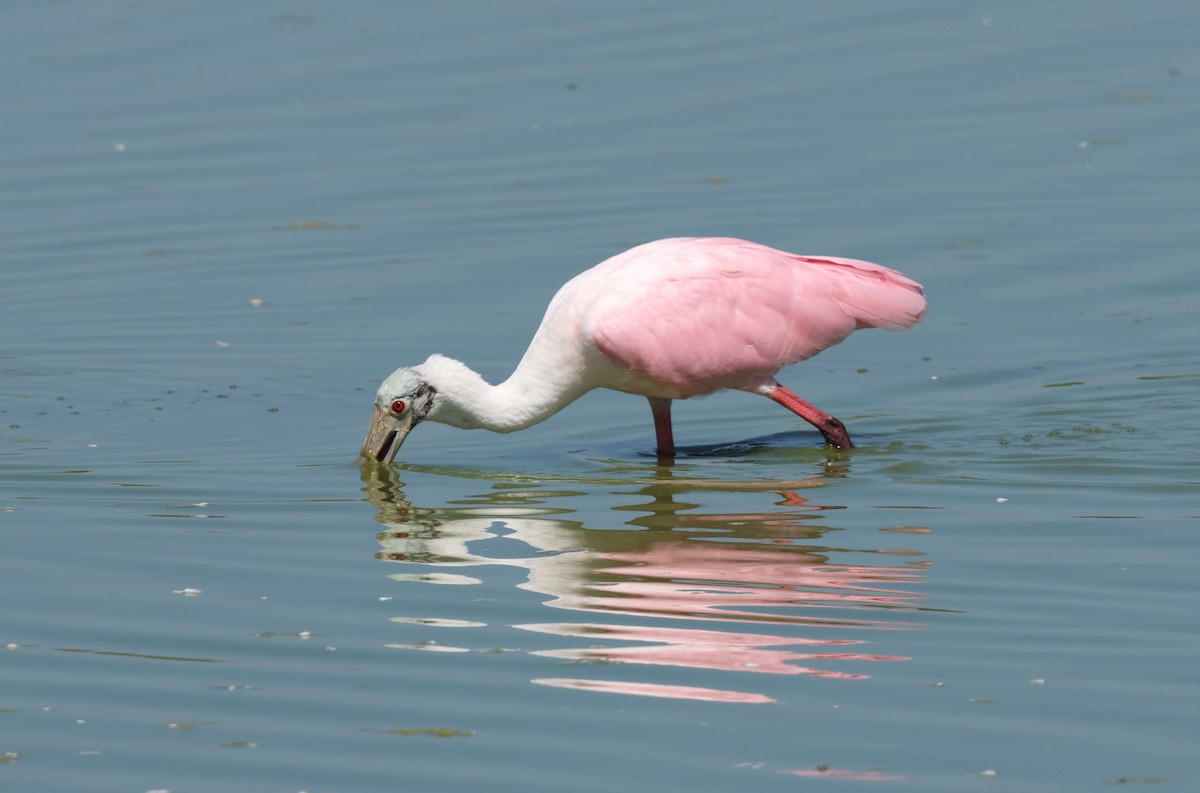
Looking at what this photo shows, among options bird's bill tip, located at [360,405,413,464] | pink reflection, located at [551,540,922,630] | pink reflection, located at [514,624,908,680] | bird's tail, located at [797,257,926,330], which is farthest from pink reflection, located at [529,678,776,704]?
bird's tail, located at [797,257,926,330]

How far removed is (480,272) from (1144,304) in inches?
184

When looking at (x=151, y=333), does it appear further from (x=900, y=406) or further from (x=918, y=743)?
(x=918, y=743)

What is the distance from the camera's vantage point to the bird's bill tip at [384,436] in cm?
1147

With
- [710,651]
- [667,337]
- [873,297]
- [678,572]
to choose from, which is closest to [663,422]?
[667,337]

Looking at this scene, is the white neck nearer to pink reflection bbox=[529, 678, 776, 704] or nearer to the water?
the water

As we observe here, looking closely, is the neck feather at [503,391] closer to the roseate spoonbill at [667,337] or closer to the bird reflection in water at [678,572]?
the roseate spoonbill at [667,337]

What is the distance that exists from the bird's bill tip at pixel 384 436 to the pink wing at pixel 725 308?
1192 mm

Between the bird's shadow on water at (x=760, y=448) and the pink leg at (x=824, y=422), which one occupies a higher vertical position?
the pink leg at (x=824, y=422)

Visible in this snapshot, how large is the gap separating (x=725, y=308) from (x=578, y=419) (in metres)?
1.77

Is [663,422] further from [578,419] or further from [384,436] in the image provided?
[384,436]

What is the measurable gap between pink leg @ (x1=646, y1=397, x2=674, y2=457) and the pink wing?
0.25m

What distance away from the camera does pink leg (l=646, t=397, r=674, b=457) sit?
11.7 meters

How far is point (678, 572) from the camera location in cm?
903

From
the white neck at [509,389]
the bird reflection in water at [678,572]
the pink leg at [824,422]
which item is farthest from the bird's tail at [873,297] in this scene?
the white neck at [509,389]
